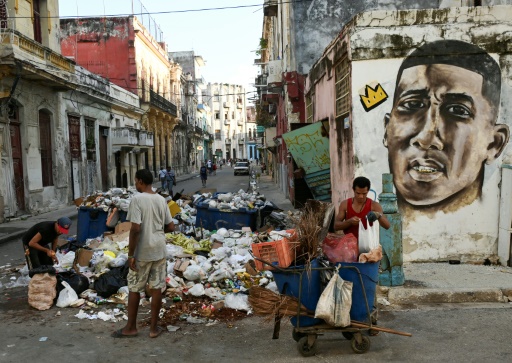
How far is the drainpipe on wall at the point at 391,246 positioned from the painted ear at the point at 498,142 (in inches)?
90.2

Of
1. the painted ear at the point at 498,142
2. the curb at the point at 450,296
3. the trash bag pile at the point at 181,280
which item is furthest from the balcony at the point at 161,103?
the curb at the point at 450,296

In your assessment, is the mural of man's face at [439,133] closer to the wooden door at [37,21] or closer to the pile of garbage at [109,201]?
the pile of garbage at [109,201]

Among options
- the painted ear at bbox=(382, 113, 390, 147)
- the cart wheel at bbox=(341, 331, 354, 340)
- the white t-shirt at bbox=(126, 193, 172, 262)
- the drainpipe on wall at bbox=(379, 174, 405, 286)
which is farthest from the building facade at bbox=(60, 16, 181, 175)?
the cart wheel at bbox=(341, 331, 354, 340)

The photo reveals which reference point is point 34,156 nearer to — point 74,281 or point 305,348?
point 74,281

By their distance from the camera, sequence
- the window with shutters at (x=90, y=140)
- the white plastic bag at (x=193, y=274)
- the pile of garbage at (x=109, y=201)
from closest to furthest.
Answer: the white plastic bag at (x=193, y=274)
the pile of garbage at (x=109, y=201)
the window with shutters at (x=90, y=140)

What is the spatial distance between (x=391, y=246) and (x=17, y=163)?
13.6 meters

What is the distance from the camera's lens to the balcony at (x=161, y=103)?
34.3m

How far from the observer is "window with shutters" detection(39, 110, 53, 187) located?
1739 centimetres

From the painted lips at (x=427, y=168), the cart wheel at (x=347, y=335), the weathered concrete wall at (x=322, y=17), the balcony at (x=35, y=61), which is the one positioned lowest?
the cart wheel at (x=347, y=335)

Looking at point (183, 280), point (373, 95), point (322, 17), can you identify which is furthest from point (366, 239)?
point (322, 17)

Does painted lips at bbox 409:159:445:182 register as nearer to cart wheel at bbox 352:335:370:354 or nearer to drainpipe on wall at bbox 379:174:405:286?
drainpipe on wall at bbox 379:174:405:286

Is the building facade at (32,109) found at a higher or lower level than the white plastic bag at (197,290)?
higher

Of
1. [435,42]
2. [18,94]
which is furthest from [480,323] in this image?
[18,94]

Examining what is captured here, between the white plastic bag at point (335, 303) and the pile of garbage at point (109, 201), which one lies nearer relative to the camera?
the white plastic bag at point (335, 303)
